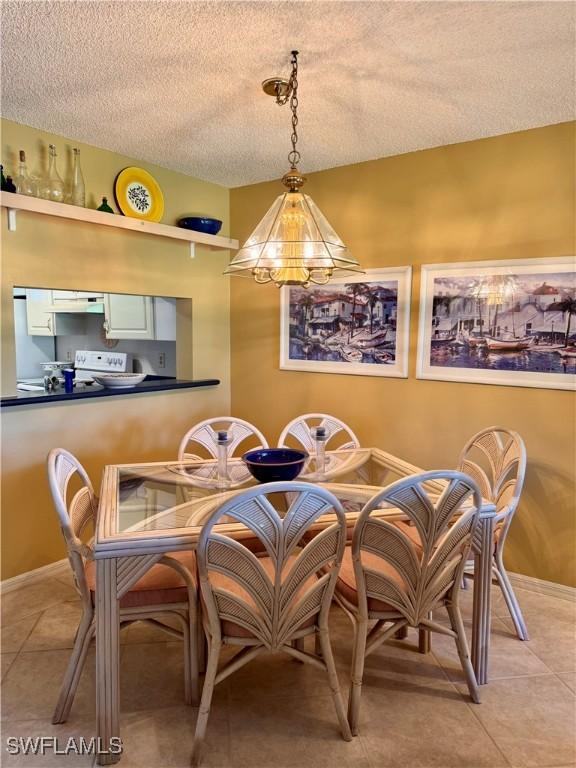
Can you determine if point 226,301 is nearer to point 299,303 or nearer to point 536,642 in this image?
point 299,303

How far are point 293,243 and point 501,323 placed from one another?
1.54 meters

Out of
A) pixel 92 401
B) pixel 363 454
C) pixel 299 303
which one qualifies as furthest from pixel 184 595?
pixel 299 303

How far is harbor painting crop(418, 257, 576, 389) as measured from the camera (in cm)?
272

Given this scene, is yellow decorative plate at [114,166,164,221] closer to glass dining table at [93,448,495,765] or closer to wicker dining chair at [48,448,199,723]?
glass dining table at [93,448,495,765]

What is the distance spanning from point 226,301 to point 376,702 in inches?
114

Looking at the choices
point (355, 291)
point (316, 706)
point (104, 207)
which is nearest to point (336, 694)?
point (316, 706)

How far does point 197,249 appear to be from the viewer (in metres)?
3.78

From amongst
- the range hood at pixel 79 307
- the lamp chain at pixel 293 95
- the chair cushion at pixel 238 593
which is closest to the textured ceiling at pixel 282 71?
the lamp chain at pixel 293 95

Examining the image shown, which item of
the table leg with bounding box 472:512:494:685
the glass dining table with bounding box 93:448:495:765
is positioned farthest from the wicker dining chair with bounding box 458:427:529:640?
the glass dining table with bounding box 93:448:495:765

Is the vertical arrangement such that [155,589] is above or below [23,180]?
below

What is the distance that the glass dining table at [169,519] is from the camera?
1694mm

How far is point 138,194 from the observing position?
331 cm

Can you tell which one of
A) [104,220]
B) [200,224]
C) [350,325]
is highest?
[200,224]
